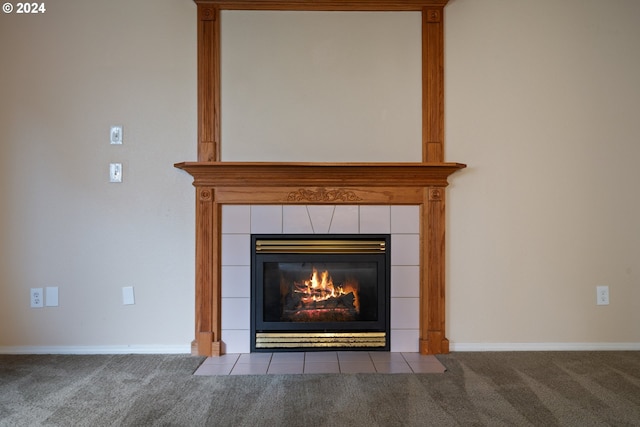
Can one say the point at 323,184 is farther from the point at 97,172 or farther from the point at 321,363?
the point at 97,172

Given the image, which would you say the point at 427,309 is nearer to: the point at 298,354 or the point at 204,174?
the point at 298,354

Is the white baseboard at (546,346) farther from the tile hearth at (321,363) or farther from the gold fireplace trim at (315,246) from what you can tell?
the gold fireplace trim at (315,246)

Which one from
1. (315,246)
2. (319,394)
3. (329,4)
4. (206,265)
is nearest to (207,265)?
(206,265)

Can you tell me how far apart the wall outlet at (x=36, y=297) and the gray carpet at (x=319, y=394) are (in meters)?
0.29

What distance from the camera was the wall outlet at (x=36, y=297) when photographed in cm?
231

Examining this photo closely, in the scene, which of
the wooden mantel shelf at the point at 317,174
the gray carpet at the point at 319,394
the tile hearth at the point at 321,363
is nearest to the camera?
the gray carpet at the point at 319,394

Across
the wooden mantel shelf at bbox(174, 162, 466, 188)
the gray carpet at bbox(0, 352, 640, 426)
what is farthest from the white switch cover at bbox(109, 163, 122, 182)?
the gray carpet at bbox(0, 352, 640, 426)

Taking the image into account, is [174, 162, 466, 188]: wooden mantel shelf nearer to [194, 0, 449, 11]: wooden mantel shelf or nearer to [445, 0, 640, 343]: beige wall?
[445, 0, 640, 343]: beige wall

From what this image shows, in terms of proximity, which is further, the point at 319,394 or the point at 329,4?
the point at 329,4

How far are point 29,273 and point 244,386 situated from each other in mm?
1476

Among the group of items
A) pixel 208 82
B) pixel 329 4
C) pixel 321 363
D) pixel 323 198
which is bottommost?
pixel 321 363

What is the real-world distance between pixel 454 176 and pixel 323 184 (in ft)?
2.59

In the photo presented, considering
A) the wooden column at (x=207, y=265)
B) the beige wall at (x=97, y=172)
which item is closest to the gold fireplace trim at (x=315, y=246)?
the wooden column at (x=207, y=265)

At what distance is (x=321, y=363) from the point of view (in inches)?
85.7
